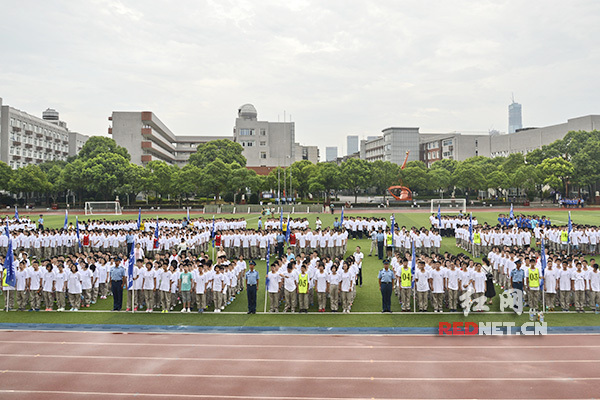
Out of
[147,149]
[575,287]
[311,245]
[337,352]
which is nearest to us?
[337,352]

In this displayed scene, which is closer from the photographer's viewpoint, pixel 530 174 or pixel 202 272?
pixel 202 272

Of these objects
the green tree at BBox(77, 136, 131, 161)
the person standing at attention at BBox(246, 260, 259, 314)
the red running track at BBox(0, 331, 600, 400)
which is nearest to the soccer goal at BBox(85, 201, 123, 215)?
the green tree at BBox(77, 136, 131, 161)

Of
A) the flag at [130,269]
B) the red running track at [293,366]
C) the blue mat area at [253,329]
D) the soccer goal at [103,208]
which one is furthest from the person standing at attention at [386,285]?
the soccer goal at [103,208]

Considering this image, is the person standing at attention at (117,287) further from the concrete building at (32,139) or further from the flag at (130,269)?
the concrete building at (32,139)

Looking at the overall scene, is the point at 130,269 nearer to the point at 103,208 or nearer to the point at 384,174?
the point at 103,208

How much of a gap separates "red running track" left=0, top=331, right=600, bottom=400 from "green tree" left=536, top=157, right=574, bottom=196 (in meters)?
53.6

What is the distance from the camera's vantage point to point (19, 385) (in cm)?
825

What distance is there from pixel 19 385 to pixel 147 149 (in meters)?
76.7

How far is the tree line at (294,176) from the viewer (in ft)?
190

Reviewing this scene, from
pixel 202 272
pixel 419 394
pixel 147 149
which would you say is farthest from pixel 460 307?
pixel 147 149

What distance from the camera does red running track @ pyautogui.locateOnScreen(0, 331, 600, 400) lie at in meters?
7.93

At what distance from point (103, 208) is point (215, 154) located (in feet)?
78.1

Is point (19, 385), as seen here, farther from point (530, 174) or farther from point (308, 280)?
point (530, 174)

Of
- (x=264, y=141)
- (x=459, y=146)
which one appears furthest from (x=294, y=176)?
(x=459, y=146)
